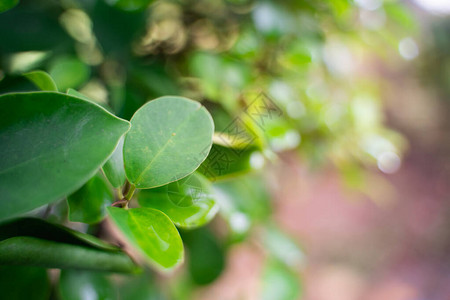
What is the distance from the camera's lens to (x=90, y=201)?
23cm

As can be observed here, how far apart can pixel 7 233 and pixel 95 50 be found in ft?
1.28

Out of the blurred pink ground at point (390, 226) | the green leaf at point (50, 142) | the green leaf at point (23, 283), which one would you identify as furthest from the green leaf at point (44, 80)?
the blurred pink ground at point (390, 226)

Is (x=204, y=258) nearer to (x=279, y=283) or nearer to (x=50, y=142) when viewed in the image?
(x=279, y=283)

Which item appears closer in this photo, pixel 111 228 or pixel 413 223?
pixel 111 228

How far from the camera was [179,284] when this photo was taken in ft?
2.14

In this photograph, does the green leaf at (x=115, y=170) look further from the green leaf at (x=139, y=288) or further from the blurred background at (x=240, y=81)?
the green leaf at (x=139, y=288)

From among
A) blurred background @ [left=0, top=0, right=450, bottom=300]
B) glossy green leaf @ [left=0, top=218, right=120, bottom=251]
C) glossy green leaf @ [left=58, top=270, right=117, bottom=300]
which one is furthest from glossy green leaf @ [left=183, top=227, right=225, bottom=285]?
glossy green leaf @ [left=0, top=218, right=120, bottom=251]

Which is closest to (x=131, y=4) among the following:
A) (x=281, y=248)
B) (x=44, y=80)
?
(x=44, y=80)

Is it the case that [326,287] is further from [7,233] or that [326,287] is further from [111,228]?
[7,233]

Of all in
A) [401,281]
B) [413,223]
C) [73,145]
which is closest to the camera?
[73,145]

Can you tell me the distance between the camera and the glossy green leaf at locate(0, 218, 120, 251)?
0.22 metres

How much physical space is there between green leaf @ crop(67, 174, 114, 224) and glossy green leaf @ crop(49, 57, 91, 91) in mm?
151

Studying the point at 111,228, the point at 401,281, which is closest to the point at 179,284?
the point at 111,228

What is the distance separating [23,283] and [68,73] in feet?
0.72
